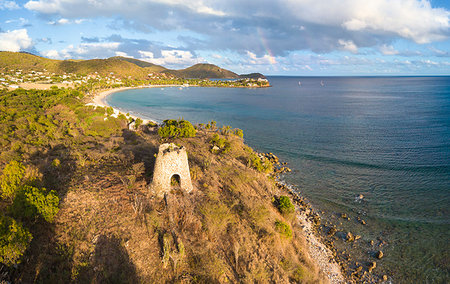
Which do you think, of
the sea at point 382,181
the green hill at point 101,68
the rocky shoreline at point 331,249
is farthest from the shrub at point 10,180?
the green hill at point 101,68

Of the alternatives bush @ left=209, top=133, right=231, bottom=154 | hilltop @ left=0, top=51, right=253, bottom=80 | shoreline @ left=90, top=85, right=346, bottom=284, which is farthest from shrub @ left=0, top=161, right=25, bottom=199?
hilltop @ left=0, top=51, right=253, bottom=80

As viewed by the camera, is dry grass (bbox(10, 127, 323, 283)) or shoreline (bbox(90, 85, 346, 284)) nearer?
dry grass (bbox(10, 127, 323, 283))

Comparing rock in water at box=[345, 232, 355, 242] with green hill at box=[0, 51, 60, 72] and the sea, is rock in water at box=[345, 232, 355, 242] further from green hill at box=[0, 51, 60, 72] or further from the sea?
green hill at box=[0, 51, 60, 72]

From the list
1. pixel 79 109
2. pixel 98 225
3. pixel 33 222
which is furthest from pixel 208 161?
pixel 79 109

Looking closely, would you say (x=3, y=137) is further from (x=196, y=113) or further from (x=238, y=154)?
(x=196, y=113)

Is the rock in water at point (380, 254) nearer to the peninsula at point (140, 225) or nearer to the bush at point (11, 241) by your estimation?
the peninsula at point (140, 225)
